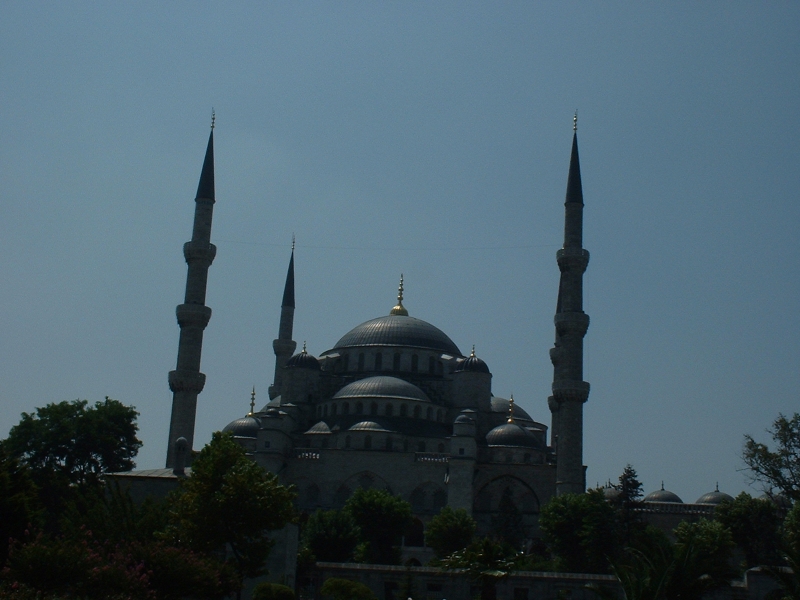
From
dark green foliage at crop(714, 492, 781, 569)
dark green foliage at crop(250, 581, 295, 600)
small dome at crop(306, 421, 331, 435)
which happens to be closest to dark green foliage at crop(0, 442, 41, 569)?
dark green foliage at crop(250, 581, 295, 600)

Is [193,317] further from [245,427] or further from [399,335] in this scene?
[399,335]

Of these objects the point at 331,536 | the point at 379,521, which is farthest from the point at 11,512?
the point at 379,521

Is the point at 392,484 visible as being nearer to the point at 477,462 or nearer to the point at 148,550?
the point at 477,462

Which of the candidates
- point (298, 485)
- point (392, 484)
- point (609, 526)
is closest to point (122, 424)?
point (298, 485)

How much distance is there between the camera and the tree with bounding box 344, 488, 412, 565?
3669cm

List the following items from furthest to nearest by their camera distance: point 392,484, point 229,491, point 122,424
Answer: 1. point 392,484
2. point 122,424
3. point 229,491

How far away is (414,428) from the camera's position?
1777 inches

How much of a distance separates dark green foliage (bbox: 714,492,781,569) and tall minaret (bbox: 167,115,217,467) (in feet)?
65.5

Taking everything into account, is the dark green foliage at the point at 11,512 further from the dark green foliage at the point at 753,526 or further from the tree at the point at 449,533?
the dark green foliage at the point at 753,526

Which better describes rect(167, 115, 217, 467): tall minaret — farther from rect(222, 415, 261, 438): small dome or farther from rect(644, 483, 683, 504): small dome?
rect(644, 483, 683, 504): small dome

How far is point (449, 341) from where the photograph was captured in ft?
175

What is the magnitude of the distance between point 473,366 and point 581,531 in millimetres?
15447

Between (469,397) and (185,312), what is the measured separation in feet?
46.1

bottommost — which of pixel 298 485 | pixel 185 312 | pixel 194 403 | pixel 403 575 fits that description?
pixel 403 575
